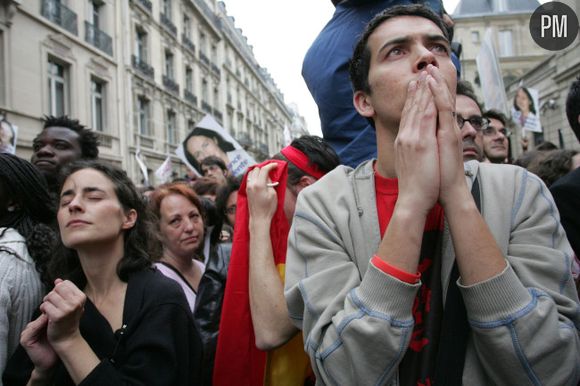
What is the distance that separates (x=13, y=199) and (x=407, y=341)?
6.78ft

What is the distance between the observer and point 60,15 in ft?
51.3

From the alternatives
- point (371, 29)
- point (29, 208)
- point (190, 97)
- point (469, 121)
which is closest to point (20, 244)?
point (29, 208)

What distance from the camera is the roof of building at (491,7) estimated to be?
78.5ft

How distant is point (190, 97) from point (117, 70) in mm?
8702

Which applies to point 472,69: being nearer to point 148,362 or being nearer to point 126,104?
point 126,104

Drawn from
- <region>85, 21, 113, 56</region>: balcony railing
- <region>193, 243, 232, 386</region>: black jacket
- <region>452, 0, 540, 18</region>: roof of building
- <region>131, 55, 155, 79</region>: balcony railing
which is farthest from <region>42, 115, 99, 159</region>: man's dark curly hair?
<region>452, 0, 540, 18</region>: roof of building

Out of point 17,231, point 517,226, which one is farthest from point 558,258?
point 17,231

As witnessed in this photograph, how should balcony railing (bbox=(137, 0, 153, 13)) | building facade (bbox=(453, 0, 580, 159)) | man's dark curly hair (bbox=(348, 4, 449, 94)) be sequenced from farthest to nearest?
balcony railing (bbox=(137, 0, 153, 13)), building facade (bbox=(453, 0, 580, 159)), man's dark curly hair (bbox=(348, 4, 449, 94))

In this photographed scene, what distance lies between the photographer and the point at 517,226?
126 centimetres

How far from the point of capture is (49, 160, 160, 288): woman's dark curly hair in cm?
215

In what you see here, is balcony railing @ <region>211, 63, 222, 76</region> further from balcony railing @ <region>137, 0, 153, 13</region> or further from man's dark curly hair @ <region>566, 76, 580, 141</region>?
man's dark curly hair @ <region>566, 76, 580, 141</region>

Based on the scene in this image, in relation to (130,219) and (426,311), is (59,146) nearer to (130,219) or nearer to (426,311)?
(130,219)

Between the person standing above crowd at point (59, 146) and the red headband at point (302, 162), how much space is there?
1830 mm

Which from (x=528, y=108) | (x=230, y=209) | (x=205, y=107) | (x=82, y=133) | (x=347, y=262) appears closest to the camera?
(x=347, y=262)
